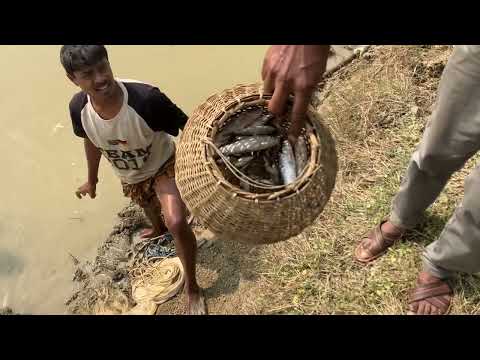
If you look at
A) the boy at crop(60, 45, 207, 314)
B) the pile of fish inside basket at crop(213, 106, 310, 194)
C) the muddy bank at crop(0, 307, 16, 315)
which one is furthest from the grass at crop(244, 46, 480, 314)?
Answer: the muddy bank at crop(0, 307, 16, 315)

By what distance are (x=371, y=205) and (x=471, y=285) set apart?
30.5 inches

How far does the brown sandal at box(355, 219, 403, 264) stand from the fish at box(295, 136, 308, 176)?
3.54 ft

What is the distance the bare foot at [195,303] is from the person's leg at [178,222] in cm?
7

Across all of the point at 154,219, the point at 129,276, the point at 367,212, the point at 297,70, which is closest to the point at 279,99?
the point at 297,70

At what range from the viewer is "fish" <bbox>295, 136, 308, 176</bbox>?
1979mm

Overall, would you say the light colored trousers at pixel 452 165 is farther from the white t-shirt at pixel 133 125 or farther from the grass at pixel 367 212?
the white t-shirt at pixel 133 125

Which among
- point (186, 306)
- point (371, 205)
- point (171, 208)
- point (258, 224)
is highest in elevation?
point (258, 224)

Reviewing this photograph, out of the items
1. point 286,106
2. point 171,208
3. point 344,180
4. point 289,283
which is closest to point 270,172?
point 286,106

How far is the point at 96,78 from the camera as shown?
234 cm

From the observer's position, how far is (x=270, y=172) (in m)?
2.17

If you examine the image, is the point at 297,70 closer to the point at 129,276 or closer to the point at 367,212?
the point at 367,212

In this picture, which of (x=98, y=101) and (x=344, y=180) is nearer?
(x=98, y=101)

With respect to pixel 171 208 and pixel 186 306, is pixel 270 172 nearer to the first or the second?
pixel 171 208

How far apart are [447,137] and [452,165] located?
0.71ft
